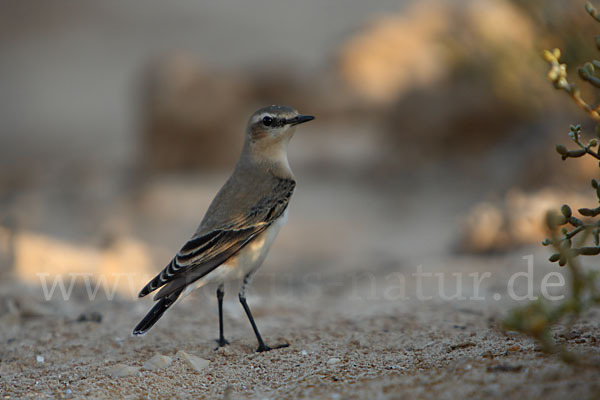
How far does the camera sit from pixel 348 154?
13672mm

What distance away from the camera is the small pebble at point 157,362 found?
3.96 metres

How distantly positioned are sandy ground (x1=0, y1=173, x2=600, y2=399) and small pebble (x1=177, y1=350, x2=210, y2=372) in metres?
0.03

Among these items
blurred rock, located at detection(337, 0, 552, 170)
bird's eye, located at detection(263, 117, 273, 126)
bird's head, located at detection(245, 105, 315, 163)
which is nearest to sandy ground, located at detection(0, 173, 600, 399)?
bird's head, located at detection(245, 105, 315, 163)

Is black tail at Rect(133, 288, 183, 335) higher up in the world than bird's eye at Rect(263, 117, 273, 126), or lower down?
lower down

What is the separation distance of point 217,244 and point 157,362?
37.4 inches

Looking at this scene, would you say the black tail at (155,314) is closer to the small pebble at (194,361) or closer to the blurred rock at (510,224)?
the small pebble at (194,361)

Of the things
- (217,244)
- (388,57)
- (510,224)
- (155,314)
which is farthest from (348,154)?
(155,314)

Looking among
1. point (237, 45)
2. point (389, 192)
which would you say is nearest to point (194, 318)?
point (389, 192)

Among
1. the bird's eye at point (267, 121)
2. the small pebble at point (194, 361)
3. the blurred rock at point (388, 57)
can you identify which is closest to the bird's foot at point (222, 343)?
the small pebble at point (194, 361)

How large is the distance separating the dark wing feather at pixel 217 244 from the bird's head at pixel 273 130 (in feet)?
1.32

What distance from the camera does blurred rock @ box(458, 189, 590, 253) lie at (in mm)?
7152

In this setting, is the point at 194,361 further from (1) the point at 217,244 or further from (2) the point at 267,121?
(2) the point at 267,121

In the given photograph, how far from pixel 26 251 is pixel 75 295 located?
42.2 inches

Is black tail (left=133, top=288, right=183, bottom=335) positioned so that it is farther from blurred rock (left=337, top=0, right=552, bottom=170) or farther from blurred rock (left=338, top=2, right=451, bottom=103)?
blurred rock (left=338, top=2, right=451, bottom=103)
